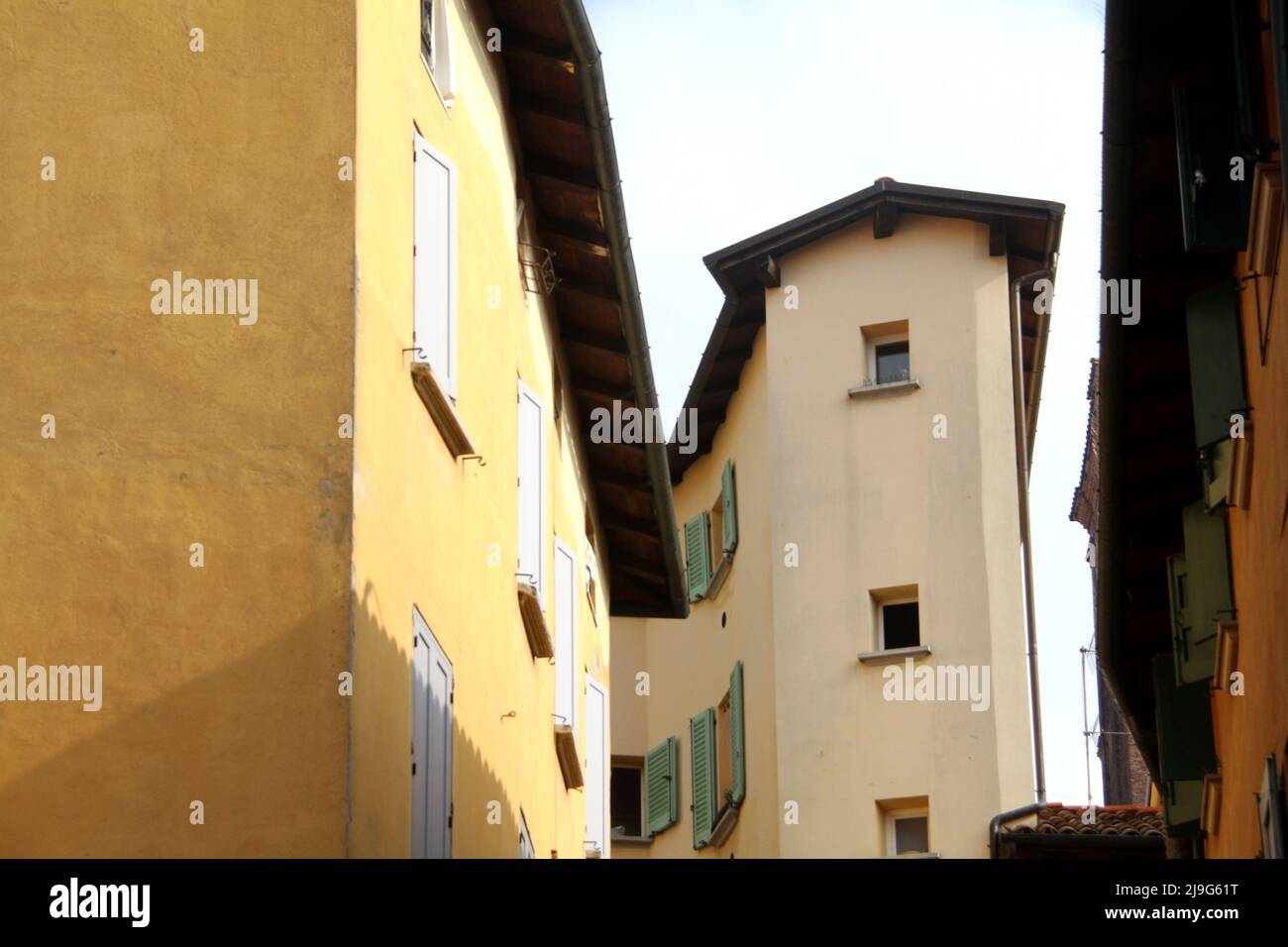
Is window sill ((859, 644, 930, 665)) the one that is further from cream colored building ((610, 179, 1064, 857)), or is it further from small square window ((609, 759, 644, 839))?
small square window ((609, 759, 644, 839))

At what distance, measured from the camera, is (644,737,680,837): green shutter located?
30.3m

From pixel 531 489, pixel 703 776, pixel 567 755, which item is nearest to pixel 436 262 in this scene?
pixel 531 489

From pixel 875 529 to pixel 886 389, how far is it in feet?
5.49

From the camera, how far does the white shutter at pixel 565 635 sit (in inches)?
728

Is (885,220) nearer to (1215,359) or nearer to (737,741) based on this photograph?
(737,741)

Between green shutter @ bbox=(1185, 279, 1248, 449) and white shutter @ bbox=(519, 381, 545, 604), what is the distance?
516cm

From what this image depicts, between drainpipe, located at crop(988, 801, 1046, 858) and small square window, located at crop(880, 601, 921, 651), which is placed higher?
small square window, located at crop(880, 601, 921, 651)

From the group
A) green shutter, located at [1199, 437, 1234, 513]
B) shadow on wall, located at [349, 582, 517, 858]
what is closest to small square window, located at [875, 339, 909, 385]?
green shutter, located at [1199, 437, 1234, 513]

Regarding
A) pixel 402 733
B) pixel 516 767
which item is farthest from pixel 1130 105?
pixel 516 767

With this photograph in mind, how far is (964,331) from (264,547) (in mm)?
17822

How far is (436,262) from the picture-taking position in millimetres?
12719

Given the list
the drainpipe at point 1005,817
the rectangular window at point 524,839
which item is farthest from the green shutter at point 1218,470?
the drainpipe at point 1005,817

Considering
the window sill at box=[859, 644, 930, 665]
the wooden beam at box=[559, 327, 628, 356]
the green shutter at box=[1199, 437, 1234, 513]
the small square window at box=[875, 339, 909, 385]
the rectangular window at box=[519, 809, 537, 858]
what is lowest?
the rectangular window at box=[519, 809, 537, 858]
